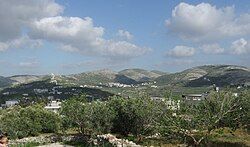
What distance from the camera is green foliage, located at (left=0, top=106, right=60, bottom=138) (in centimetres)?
8756

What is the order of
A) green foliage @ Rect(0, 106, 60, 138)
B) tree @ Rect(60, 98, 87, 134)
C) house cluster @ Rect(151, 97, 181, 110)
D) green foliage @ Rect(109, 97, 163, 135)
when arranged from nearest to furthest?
house cluster @ Rect(151, 97, 181, 110) < green foliage @ Rect(109, 97, 163, 135) < tree @ Rect(60, 98, 87, 134) < green foliage @ Rect(0, 106, 60, 138)

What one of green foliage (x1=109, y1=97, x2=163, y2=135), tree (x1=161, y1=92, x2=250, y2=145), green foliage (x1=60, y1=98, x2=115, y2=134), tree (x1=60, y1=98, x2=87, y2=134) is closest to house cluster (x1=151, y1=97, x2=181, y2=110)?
tree (x1=161, y1=92, x2=250, y2=145)

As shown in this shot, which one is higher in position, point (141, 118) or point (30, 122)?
point (141, 118)

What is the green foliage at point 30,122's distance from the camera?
87.6 m

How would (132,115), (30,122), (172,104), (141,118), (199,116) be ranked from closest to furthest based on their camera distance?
(172,104), (199,116), (141,118), (132,115), (30,122)

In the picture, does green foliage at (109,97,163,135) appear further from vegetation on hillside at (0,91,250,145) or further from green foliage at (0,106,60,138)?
green foliage at (0,106,60,138)

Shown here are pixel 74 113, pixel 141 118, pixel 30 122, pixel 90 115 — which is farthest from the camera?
pixel 30 122

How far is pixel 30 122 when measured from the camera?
296 feet

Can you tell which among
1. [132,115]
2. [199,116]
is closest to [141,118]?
[132,115]

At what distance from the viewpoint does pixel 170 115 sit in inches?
1486

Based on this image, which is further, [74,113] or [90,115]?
[74,113]

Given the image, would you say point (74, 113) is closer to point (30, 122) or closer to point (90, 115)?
point (90, 115)

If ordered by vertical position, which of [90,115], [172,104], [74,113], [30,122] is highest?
[172,104]

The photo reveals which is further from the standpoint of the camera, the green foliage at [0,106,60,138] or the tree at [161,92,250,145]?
the green foliage at [0,106,60,138]
